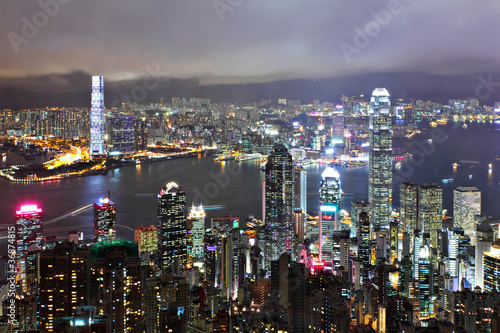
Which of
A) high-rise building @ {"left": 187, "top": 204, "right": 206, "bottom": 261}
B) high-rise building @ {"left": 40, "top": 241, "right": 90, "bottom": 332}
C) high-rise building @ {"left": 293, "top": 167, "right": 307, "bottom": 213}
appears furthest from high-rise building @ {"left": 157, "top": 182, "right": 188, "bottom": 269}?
high-rise building @ {"left": 293, "top": 167, "right": 307, "bottom": 213}

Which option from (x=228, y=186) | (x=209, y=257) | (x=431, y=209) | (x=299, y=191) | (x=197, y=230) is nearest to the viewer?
(x=209, y=257)

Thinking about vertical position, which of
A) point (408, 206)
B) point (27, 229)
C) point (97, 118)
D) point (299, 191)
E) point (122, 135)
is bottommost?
point (27, 229)

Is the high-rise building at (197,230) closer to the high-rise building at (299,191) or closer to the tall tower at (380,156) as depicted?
the high-rise building at (299,191)

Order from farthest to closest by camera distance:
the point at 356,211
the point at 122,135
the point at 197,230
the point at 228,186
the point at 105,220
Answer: the point at 122,135, the point at 228,186, the point at 356,211, the point at 105,220, the point at 197,230

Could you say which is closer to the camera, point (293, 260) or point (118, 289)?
point (118, 289)

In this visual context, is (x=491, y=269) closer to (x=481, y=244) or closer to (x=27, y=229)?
(x=481, y=244)

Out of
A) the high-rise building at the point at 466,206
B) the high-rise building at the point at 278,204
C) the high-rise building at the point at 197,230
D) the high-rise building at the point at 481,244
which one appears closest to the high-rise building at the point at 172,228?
the high-rise building at the point at 197,230

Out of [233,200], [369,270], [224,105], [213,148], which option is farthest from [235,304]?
[213,148]

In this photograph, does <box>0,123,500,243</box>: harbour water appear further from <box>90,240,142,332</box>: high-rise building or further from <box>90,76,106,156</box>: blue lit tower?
<box>90,76,106,156</box>: blue lit tower
